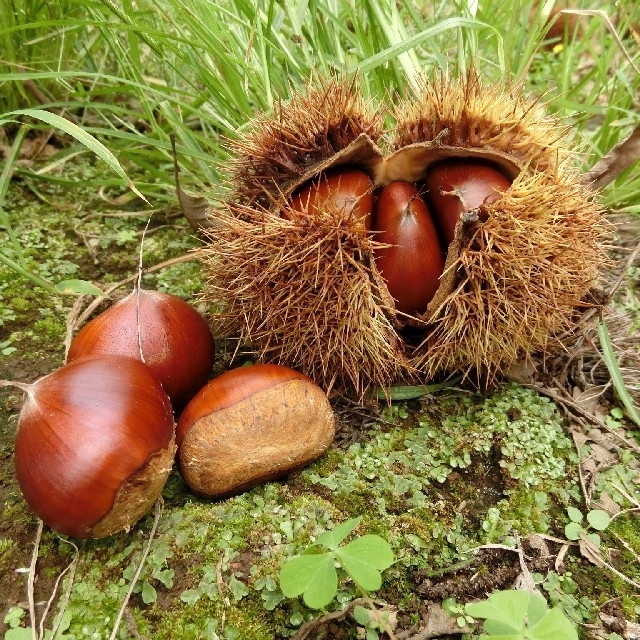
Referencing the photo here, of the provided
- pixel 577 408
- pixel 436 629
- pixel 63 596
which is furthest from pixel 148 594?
→ pixel 577 408

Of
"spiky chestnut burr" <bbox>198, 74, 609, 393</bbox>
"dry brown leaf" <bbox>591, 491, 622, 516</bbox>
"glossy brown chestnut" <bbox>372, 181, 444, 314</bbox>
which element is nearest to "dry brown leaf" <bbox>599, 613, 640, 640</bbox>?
"dry brown leaf" <bbox>591, 491, 622, 516</bbox>

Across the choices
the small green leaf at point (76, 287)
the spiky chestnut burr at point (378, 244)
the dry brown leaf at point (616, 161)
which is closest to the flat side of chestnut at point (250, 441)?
the spiky chestnut burr at point (378, 244)

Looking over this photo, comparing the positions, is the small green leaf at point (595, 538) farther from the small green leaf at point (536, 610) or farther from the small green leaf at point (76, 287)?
the small green leaf at point (76, 287)

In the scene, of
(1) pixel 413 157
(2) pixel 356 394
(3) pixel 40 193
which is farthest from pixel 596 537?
(3) pixel 40 193

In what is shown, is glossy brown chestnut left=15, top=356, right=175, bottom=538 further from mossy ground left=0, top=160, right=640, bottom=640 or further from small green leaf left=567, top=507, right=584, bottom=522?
small green leaf left=567, top=507, right=584, bottom=522

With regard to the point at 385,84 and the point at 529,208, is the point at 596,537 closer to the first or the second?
the point at 529,208
